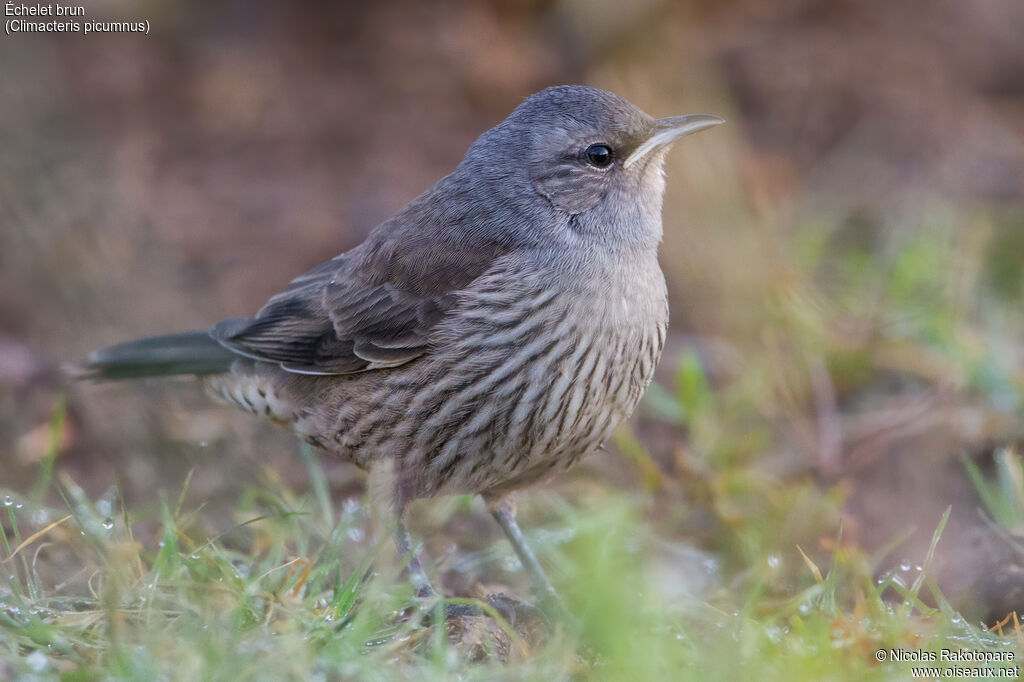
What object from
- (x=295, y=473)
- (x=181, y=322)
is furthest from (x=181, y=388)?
(x=295, y=473)

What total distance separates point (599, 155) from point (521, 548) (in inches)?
62.6

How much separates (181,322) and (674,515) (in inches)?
110

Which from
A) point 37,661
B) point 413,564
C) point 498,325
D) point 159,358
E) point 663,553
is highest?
point 498,325

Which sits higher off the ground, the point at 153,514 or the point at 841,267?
the point at 841,267

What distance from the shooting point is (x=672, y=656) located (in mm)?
3250

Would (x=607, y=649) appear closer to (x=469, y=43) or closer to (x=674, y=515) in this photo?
(x=674, y=515)

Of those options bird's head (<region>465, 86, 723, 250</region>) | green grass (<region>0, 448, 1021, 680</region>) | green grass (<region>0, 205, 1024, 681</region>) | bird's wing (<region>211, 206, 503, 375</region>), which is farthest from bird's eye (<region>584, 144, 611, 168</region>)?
green grass (<region>0, 448, 1021, 680</region>)

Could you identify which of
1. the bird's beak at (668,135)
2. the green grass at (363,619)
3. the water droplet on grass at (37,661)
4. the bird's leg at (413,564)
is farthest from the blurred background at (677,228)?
the water droplet on grass at (37,661)

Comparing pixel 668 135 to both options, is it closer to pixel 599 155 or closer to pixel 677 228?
pixel 599 155

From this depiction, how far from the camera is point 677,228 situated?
6625 mm

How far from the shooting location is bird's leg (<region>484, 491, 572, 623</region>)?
4399mm

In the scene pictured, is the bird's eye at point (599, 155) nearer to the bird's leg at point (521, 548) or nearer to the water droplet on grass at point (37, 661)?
the bird's leg at point (521, 548)

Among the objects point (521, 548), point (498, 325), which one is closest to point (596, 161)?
point (498, 325)

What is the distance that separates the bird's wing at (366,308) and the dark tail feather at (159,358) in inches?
3.5
